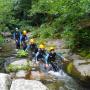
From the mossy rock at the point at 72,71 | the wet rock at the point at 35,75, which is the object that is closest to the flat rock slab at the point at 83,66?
the mossy rock at the point at 72,71

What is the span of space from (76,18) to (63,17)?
2.01 meters

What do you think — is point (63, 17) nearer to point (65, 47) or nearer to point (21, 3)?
point (65, 47)

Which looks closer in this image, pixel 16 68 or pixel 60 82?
pixel 60 82

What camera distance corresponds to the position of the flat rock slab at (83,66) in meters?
13.2

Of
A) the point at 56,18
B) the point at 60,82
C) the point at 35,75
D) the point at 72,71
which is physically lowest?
the point at 60,82

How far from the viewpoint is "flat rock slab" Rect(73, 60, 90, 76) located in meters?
13.2

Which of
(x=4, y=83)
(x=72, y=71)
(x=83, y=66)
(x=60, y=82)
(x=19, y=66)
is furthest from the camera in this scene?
(x=19, y=66)

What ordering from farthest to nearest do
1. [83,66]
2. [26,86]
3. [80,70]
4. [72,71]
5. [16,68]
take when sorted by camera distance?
1. [16,68]
2. [72,71]
3. [83,66]
4. [80,70]
5. [26,86]

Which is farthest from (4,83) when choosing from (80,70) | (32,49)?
(32,49)

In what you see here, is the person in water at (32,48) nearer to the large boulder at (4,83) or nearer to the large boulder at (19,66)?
the large boulder at (19,66)

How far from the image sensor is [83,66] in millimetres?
14055

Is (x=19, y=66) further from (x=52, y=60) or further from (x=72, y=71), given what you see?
(x=72, y=71)

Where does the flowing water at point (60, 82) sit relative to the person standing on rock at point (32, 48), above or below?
below

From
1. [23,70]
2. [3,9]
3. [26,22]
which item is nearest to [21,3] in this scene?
[26,22]
